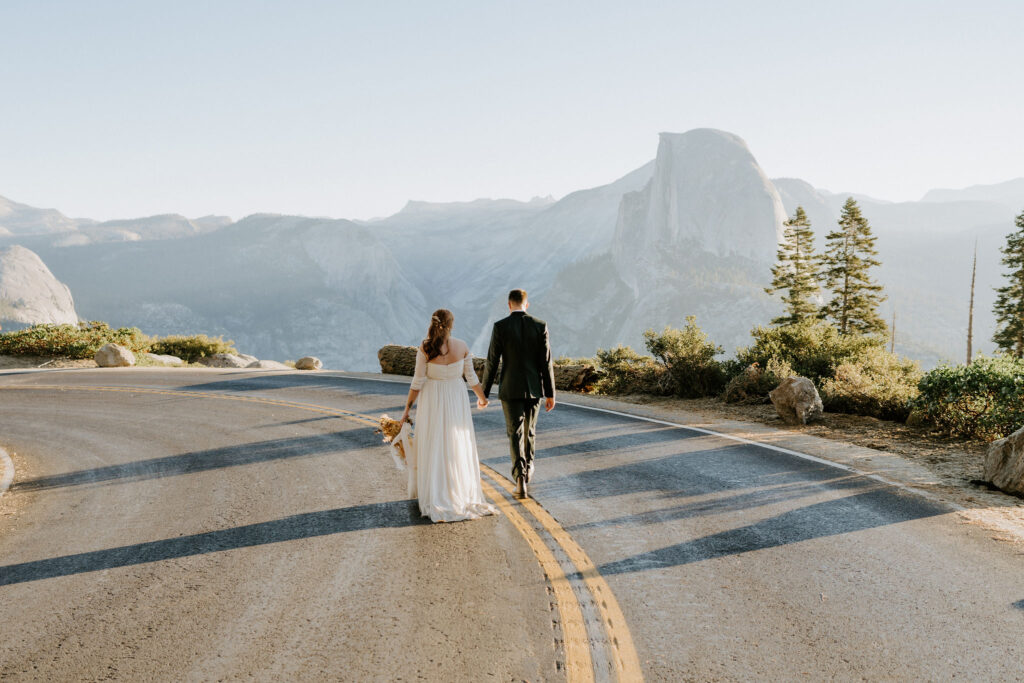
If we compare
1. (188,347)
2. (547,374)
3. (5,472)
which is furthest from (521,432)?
(188,347)

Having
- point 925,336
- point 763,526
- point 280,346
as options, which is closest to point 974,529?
point 763,526

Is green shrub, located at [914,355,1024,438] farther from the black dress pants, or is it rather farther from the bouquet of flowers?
the bouquet of flowers

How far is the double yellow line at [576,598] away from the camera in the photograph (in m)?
3.79

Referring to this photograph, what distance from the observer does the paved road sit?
3.89 meters

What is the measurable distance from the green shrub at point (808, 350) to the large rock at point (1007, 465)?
7.45m

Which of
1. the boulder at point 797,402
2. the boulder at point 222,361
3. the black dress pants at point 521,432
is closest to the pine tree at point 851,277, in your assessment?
the boulder at point 222,361

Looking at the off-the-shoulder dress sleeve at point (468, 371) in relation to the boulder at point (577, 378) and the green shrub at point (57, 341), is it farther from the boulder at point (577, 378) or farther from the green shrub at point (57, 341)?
the green shrub at point (57, 341)

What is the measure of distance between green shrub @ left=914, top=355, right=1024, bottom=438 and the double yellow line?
756 centimetres

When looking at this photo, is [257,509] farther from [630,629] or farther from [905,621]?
[905,621]

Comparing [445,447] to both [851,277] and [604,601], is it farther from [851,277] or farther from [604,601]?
[851,277]

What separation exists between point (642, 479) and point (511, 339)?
94.3 inches

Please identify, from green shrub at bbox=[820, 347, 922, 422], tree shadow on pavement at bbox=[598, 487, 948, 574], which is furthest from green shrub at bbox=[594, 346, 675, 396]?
tree shadow on pavement at bbox=[598, 487, 948, 574]

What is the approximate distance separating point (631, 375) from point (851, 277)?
4085 cm

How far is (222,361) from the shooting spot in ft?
101
